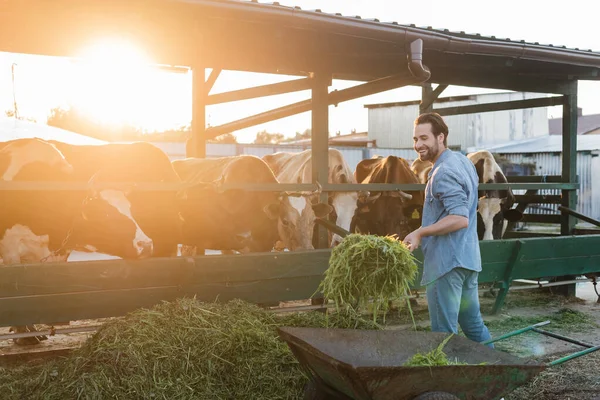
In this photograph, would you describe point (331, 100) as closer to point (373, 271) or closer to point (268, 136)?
point (373, 271)

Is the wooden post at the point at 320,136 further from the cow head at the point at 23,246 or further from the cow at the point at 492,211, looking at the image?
the cow at the point at 492,211

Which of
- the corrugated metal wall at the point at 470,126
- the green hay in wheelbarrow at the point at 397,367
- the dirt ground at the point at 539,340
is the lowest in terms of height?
the dirt ground at the point at 539,340

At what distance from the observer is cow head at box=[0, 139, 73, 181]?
22.3 feet

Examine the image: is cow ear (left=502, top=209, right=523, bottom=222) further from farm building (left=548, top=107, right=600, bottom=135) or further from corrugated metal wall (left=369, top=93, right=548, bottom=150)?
farm building (left=548, top=107, right=600, bottom=135)

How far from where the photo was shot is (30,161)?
6.88m

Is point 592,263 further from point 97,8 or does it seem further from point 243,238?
point 97,8

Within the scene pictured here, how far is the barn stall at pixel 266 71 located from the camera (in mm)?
4863

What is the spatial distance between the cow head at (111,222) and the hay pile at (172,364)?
Result: 1.65m

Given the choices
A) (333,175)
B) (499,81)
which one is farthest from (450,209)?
(333,175)

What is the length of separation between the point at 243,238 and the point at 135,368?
4393 millimetres

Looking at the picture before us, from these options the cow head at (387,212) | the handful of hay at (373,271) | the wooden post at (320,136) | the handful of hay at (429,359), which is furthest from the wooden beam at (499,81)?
the handful of hay at (429,359)

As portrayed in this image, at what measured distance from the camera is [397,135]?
120ft

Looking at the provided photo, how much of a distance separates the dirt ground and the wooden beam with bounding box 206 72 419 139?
2.81 metres

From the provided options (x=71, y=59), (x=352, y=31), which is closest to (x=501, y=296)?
(x=352, y=31)
